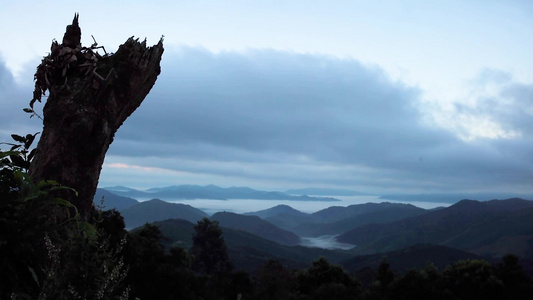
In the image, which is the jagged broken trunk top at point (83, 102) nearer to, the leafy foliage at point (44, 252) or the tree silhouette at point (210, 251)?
the leafy foliage at point (44, 252)

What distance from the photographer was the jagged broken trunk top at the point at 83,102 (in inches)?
271

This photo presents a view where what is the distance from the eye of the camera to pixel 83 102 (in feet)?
23.5

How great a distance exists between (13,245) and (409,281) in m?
51.0

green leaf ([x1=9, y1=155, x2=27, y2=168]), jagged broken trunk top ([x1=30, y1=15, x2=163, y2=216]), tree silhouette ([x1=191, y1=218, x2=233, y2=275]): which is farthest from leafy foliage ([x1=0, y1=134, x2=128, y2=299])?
tree silhouette ([x1=191, y1=218, x2=233, y2=275])

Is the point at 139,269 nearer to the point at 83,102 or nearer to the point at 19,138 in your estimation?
the point at 19,138

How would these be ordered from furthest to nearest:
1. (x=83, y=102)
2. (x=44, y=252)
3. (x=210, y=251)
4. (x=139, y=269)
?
1. (x=210, y=251)
2. (x=139, y=269)
3. (x=83, y=102)
4. (x=44, y=252)

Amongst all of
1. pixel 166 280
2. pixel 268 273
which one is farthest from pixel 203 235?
pixel 166 280

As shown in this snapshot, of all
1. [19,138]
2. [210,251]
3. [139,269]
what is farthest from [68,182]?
[210,251]

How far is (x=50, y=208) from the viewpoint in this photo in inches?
227

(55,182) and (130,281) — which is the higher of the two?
(55,182)

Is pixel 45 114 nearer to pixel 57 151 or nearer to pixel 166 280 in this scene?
pixel 57 151

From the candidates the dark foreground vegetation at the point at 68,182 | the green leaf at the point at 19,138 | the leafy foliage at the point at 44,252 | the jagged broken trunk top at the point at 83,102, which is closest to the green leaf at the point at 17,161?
the dark foreground vegetation at the point at 68,182

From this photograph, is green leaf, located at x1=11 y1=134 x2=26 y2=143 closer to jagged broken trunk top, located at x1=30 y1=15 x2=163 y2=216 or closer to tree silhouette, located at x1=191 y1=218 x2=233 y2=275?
jagged broken trunk top, located at x1=30 y1=15 x2=163 y2=216

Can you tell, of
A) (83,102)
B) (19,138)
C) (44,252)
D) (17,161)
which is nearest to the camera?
(44,252)
